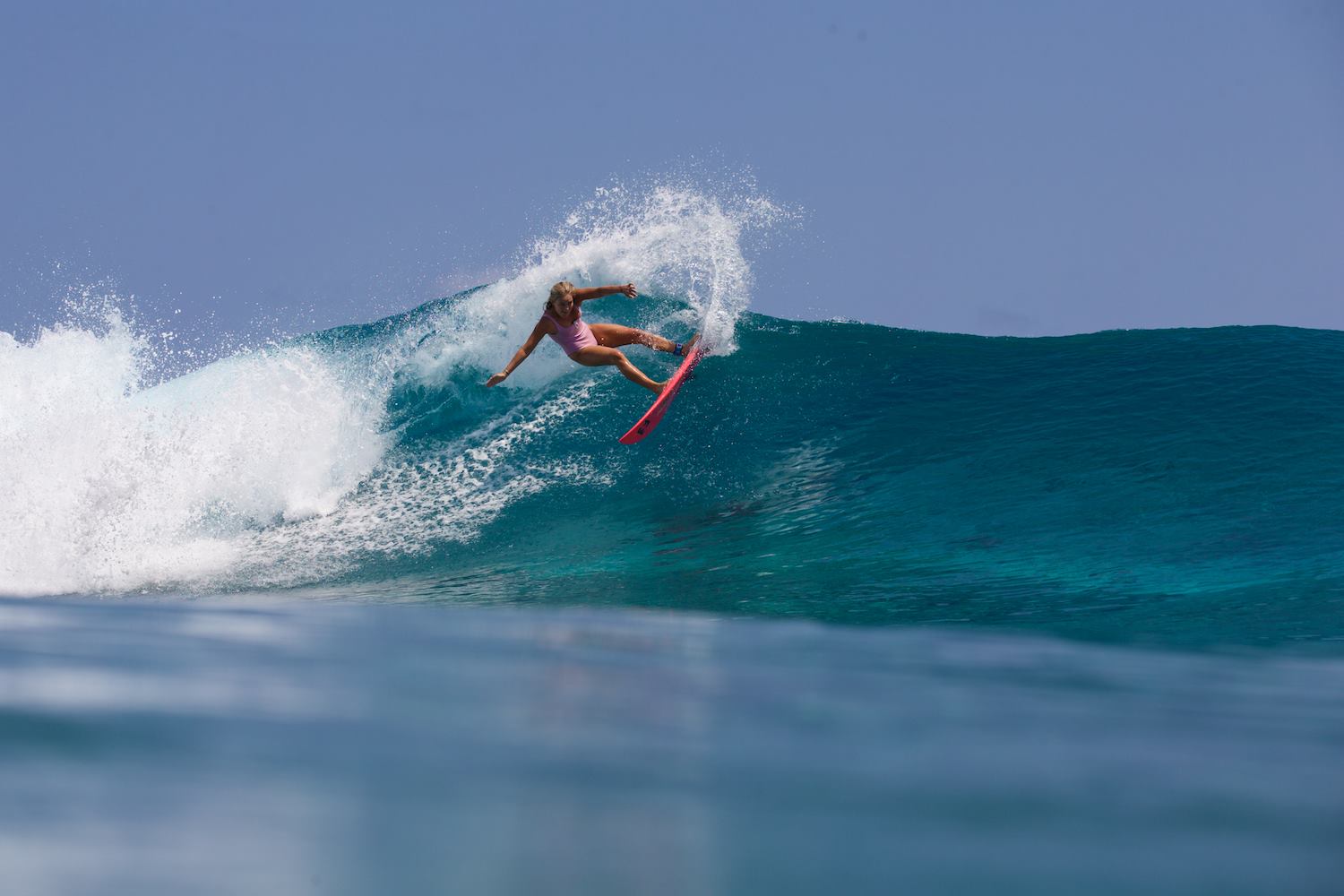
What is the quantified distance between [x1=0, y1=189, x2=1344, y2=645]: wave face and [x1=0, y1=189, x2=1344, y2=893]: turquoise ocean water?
0.16 feet

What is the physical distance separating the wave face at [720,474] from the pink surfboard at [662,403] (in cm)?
30

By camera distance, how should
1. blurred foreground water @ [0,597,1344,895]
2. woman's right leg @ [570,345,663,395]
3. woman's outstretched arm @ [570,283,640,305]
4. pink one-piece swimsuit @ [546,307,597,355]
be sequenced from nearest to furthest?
blurred foreground water @ [0,597,1344,895]
woman's outstretched arm @ [570,283,640,305]
pink one-piece swimsuit @ [546,307,597,355]
woman's right leg @ [570,345,663,395]

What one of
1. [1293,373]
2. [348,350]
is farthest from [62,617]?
[1293,373]

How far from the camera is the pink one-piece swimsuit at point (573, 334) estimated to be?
8672 millimetres

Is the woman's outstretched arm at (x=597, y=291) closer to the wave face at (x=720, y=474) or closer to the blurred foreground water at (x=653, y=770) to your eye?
the wave face at (x=720, y=474)

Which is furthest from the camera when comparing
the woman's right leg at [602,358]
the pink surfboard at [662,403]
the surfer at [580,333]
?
the pink surfboard at [662,403]

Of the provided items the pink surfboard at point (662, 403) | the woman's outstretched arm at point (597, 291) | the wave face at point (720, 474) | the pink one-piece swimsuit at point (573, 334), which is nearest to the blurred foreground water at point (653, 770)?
the wave face at point (720, 474)

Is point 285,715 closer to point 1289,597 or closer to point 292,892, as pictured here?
point 292,892

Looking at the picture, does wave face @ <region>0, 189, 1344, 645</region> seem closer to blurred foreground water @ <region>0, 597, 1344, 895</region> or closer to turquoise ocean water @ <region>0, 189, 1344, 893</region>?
turquoise ocean water @ <region>0, 189, 1344, 893</region>

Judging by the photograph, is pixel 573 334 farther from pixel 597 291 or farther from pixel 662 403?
pixel 662 403

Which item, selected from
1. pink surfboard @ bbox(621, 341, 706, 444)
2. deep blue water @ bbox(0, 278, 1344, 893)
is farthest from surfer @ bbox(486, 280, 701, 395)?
deep blue water @ bbox(0, 278, 1344, 893)

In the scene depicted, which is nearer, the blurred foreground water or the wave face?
the blurred foreground water

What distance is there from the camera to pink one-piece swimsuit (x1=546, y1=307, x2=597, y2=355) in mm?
8672

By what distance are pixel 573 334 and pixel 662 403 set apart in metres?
1.29
